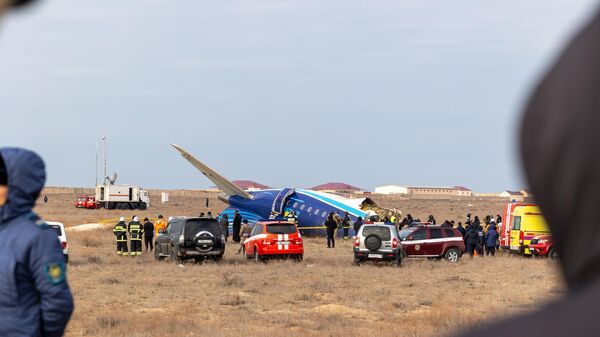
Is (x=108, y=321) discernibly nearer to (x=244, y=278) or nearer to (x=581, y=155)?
(x=244, y=278)

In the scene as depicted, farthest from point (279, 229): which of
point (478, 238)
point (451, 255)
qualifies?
point (478, 238)

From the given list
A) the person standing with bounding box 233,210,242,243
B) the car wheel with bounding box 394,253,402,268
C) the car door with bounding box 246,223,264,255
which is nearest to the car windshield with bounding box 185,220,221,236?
the car door with bounding box 246,223,264,255

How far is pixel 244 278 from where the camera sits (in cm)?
2509

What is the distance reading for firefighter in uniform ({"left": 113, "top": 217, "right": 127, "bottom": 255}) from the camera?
3414cm

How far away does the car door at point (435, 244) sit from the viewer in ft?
107

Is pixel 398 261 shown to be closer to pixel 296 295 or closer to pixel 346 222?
pixel 296 295

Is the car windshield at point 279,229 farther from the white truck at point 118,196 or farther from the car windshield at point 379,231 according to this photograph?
the white truck at point 118,196

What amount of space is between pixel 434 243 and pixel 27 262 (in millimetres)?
28743

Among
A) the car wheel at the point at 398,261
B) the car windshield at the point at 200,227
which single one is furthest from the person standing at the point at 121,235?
the car wheel at the point at 398,261

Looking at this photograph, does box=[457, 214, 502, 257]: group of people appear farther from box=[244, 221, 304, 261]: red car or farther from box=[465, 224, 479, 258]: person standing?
box=[244, 221, 304, 261]: red car

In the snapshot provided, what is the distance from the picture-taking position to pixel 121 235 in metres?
34.2

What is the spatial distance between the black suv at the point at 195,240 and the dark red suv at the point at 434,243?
6.16 metres

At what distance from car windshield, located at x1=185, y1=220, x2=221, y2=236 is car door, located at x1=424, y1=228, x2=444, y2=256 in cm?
690

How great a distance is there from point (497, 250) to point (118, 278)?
20001 mm
